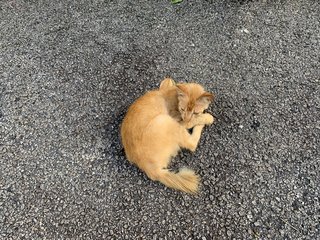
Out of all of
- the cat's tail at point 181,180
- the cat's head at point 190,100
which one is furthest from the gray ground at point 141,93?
the cat's head at point 190,100

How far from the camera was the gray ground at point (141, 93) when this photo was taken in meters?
3.00

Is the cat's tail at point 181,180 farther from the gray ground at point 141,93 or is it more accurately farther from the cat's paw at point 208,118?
the cat's paw at point 208,118

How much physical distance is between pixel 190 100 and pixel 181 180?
24.2 inches

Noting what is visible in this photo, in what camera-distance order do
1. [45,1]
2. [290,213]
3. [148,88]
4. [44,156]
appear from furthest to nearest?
1. [45,1]
2. [148,88]
3. [44,156]
4. [290,213]

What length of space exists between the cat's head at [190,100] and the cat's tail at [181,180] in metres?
0.44

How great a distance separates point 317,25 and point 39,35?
302cm

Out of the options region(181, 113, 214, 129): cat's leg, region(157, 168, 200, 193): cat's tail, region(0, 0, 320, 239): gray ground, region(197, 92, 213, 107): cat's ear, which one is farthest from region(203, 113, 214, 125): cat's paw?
region(157, 168, 200, 193): cat's tail

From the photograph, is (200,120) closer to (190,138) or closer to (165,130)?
(190,138)

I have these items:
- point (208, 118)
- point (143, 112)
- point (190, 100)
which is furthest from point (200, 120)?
point (143, 112)

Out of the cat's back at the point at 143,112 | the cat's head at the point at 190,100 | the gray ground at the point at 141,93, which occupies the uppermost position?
the cat's head at the point at 190,100

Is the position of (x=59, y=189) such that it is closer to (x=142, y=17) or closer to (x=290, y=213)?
(x=290, y=213)

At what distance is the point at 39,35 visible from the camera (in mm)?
4359

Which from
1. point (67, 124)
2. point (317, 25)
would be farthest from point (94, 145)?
point (317, 25)

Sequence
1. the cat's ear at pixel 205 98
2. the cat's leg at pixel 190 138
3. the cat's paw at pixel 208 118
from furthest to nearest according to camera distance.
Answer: the cat's paw at pixel 208 118
the cat's leg at pixel 190 138
the cat's ear at pixel 205 98
